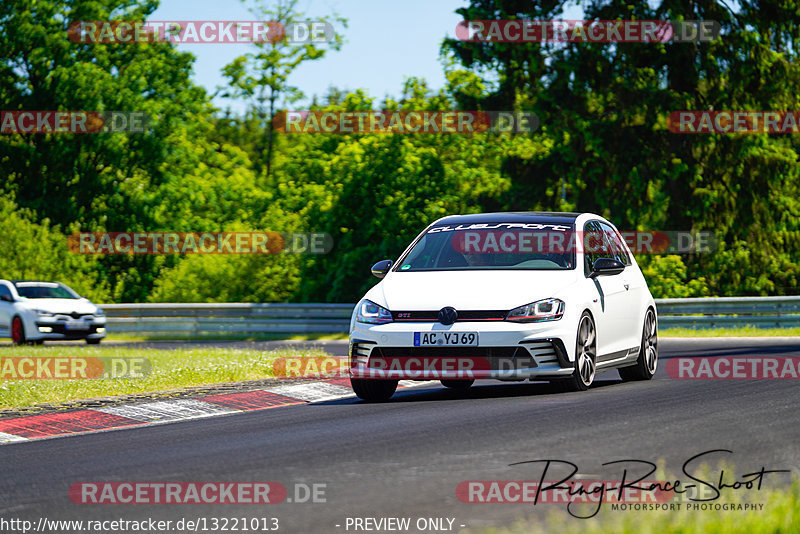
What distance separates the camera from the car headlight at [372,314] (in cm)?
1102

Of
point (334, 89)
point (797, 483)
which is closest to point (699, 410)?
point (797, 483)

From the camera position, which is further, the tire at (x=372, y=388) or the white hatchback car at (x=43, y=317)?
the white hatchback car at (x=43, y=317)

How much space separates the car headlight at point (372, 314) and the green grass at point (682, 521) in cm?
514

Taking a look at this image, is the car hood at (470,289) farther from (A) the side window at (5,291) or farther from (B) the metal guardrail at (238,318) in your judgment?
(A) the side window at (5,291)

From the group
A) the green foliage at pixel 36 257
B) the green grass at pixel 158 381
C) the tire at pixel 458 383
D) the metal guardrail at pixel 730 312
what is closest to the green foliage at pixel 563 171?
the green foliage at pixel 36 257

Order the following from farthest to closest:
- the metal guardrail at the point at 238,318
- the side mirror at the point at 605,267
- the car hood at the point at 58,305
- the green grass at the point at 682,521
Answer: the metal guardrail at the point at 238,318 → the car hood at the point at 58,305 → the side mirror at the point at 605,267 → the green grass at the point at 682,521

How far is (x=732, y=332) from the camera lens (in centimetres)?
2517

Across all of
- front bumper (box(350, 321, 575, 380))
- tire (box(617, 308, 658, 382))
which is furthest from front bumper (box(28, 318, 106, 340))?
front bumper (box(350, 321, 575, 380))

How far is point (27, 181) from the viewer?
48031mm

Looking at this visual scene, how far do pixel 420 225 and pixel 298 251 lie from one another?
3.83m

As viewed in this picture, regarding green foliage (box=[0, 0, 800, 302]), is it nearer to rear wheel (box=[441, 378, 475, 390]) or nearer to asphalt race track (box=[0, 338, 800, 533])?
rear wheel (box=[441, 378, 475, 390])

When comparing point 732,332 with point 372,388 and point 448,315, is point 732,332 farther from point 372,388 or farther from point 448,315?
point 448,315

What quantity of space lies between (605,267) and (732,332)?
14.4m

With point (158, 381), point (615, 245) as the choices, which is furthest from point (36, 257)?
point (615, 245)
